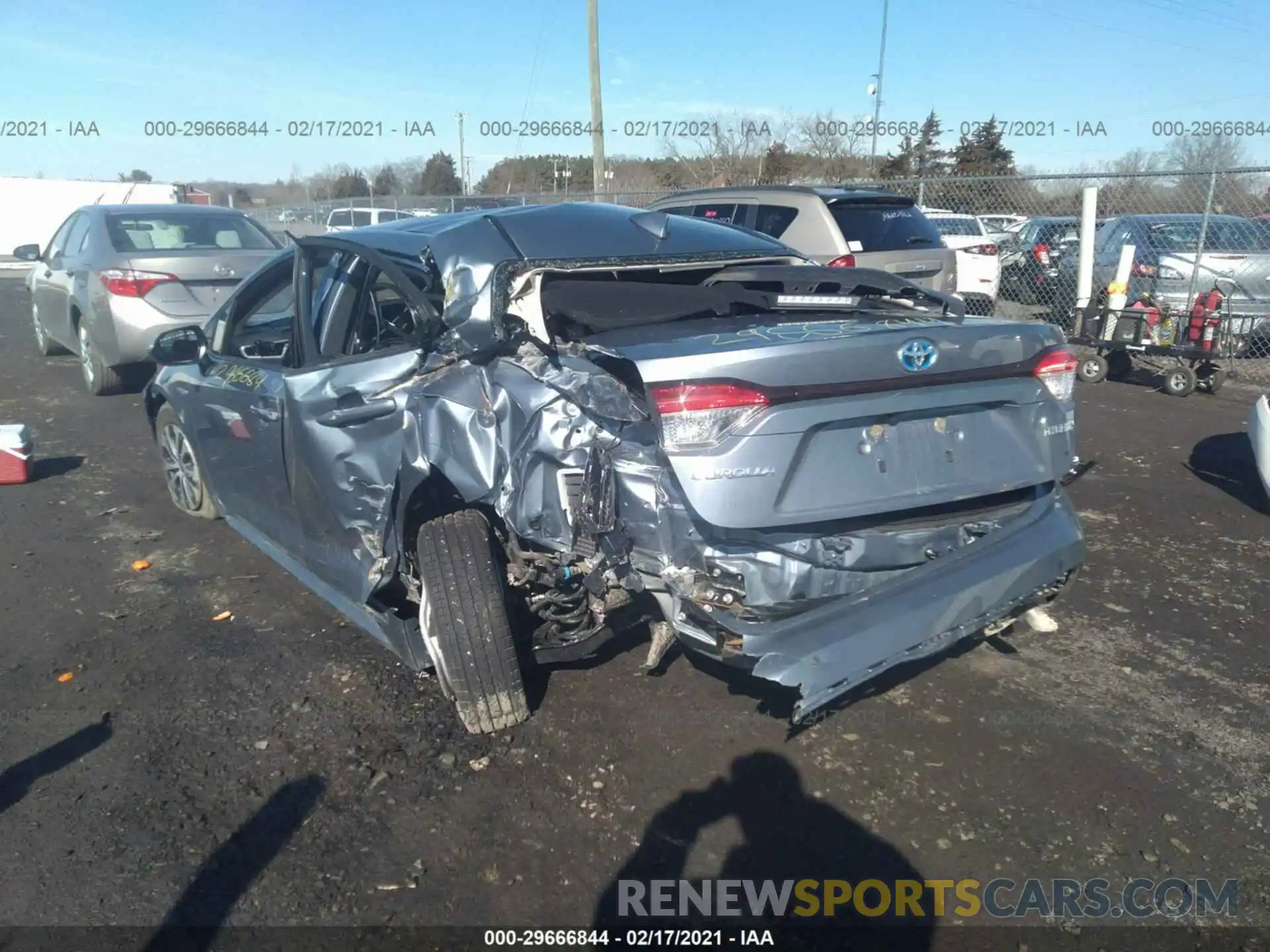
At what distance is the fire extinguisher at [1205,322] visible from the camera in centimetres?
939

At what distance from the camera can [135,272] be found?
8.36 meters

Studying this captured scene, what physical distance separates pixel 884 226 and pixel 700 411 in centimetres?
702

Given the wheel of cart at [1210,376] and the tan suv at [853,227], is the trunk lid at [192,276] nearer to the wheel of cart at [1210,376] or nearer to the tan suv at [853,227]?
the tan suv at [853,227]

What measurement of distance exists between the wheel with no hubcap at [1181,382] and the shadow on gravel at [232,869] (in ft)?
30.1

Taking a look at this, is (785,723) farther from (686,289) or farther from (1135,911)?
(686,289)

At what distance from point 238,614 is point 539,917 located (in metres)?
2.52

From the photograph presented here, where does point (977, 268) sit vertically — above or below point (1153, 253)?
below

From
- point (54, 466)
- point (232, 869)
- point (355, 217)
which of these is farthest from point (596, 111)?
point (232, 869)

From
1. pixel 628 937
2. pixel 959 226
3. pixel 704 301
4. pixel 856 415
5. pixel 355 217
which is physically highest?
pixel 704 301

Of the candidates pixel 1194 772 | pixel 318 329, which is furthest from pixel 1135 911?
pixel 318 329

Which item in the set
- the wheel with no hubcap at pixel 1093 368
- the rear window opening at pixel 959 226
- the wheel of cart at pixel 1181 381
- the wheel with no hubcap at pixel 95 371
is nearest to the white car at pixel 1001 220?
the rear window opening at pixel 959 226

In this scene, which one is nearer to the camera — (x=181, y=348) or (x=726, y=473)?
(x=726, y=473)

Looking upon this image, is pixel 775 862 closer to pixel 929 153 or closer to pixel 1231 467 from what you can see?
pixel 1231 467

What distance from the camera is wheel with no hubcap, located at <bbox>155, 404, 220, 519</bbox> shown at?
18.3 feet
